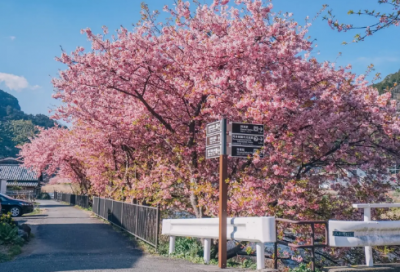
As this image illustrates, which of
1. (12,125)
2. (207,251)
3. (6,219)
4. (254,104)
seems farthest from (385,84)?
(12,125)

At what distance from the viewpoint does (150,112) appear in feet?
40.5

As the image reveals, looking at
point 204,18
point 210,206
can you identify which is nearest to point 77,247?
point 210,206

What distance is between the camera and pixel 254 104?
912 centimetres

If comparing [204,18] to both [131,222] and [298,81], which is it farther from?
[131,222]

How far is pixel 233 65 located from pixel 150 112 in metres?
3.30

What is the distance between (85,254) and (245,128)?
5818 millimetres

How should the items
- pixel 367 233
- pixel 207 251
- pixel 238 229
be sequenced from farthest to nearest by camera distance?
pixel 207 251
pixel 238 229
pixel 367 233

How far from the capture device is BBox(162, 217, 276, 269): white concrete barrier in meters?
6.45

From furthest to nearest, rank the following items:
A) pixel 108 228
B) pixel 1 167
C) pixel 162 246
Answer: pixel 1 167 → pixel 108 228 → pixel 162 246

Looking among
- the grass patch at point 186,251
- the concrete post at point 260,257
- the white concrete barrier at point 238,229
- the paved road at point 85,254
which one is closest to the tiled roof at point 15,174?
the paved road at point 85,254

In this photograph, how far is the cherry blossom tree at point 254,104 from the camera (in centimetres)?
971

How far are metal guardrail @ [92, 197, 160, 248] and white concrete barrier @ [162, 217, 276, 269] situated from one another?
1.44m

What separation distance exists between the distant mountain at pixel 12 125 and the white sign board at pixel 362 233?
352ft

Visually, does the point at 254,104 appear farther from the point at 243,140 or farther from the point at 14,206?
the point at 14,206
